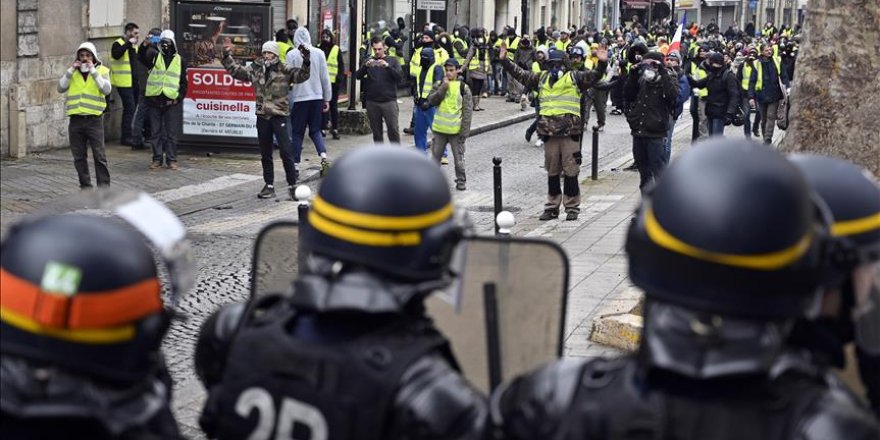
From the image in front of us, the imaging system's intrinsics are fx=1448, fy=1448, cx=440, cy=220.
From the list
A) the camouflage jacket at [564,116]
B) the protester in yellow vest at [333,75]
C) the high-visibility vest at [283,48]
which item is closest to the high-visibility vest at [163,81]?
the high-visibility vest at [283,48]

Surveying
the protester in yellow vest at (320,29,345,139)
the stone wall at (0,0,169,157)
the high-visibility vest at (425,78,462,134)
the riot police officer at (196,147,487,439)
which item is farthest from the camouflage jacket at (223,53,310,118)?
Result: the riot police officer at (196,147,487,439)

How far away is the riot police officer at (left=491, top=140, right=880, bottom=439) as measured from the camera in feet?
8.34

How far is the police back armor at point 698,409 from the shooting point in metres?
2.52

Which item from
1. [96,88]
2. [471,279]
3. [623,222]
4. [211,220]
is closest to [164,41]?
[96,88]

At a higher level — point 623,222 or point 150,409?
point 150,409

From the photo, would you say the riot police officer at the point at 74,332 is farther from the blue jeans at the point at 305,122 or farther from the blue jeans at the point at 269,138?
the blue jeans at the point at 305,122

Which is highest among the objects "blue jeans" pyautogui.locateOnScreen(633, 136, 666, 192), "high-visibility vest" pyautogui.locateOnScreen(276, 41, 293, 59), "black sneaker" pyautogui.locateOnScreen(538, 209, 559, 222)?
"high-visibility vest" pyautogui.locateOnScreen(276, 41, 293, 59)

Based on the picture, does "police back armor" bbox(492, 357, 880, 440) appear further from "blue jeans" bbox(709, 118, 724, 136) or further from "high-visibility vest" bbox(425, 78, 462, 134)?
"blue jeans" bbox(709, 118, 724, 136)

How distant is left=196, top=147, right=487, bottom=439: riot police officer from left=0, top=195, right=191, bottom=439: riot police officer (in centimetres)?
27

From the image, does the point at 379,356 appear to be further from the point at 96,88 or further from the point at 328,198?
the point at 96,88

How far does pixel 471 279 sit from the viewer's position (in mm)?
3484

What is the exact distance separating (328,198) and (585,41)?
1219 inches

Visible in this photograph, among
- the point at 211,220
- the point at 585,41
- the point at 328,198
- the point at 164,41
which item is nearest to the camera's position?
the point at 328,198

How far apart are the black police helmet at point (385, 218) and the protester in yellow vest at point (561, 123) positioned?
1127cm
